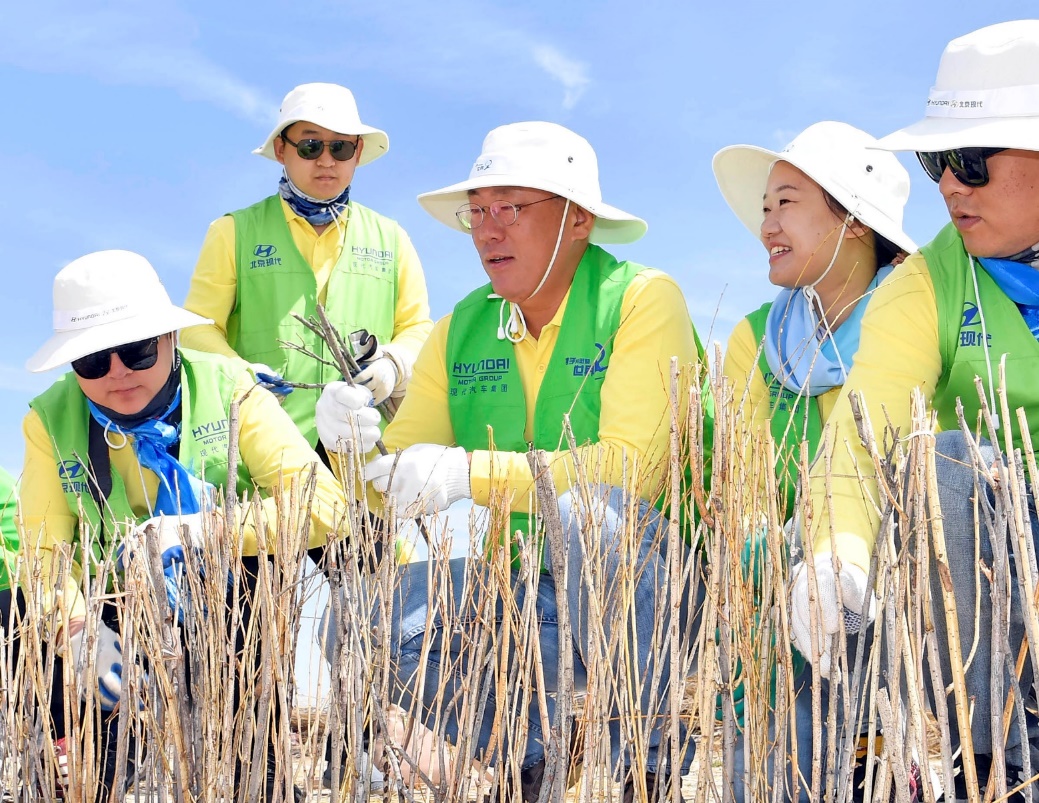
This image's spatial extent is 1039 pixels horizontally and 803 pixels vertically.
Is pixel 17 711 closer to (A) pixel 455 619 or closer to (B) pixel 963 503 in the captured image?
(A) pixel 455 619

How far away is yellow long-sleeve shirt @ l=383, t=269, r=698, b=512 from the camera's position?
103 inches

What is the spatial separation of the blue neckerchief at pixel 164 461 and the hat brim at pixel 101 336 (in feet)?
0.58

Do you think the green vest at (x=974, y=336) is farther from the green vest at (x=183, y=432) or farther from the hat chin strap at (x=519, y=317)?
the green vest at (x=183, y=432)

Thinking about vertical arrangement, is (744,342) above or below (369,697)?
above

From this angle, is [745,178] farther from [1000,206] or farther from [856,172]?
[1000,206]

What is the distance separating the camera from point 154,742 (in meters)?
2.28

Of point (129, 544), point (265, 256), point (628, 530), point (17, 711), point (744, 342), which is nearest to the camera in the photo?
point (628, 530)

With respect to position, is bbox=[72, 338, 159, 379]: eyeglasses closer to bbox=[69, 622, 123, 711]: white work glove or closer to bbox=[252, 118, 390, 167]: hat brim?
bbox=[69, 622, 123, 711]: white work glove

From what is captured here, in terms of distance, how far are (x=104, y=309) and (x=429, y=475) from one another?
97 cm

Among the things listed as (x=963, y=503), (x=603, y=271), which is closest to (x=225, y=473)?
(x=603, y=271)

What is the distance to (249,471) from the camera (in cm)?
291

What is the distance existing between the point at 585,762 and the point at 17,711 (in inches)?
53.7

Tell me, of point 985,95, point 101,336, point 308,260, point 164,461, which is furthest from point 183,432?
point 985,95

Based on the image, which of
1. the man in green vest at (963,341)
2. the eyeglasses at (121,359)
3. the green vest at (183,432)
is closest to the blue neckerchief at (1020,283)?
the man in green vest at (963,341)
